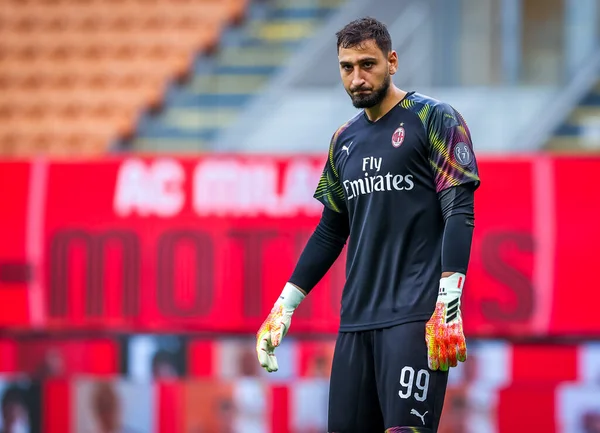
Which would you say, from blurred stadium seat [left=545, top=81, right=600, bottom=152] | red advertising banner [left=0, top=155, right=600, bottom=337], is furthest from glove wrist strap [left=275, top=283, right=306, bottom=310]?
blurred stadium seat [left=545, top=81, right=600, bottom=152]

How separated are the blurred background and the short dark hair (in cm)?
354

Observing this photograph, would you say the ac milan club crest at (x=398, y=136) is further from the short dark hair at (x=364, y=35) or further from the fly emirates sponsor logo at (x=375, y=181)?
the short dark hair at (x=364, y=35)

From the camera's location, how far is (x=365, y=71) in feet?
11.5

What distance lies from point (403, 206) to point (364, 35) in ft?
1.71

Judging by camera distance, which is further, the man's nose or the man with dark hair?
the man's nose

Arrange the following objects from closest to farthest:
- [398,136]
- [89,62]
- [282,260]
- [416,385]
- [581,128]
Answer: [416,385] → [398,136] → [282,260] → [581,128] → [89,62]

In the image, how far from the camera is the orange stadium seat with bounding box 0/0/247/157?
10055mm

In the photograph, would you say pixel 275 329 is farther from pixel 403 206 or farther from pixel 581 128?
pixel 581 128

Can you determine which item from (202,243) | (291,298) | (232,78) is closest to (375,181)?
(291,298)

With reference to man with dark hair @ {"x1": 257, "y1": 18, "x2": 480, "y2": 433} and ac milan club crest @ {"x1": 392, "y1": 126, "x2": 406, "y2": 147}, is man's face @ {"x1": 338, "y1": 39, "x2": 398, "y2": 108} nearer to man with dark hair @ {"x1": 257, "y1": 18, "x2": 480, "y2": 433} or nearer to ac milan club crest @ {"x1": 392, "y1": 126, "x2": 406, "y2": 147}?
man with dark hair @ {"x1": 257, "y1": 18, "x2": 480, "y2": 433}

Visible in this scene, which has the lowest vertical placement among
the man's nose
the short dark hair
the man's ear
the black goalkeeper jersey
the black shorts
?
the black shorts

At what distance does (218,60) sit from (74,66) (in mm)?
1623

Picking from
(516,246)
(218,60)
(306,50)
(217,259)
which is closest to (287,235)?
(217,259)

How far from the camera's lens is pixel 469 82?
7.92 m
